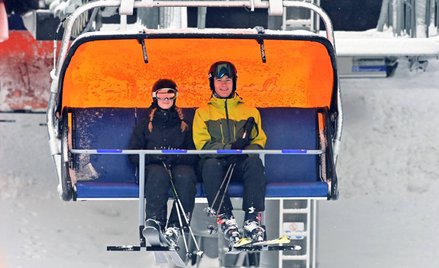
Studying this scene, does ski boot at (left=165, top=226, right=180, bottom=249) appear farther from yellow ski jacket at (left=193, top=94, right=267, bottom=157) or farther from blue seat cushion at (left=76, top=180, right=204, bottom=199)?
yellow ski jacket at (left=193, top=94, right=267, bottom=157)

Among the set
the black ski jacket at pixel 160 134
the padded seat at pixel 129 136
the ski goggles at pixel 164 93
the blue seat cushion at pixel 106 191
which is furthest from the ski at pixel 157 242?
the ski goggles at pixel 164 93

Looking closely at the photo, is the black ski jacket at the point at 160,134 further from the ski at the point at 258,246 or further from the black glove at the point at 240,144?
the ski at the point at 258,246

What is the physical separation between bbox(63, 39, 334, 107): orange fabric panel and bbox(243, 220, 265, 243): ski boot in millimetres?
1151

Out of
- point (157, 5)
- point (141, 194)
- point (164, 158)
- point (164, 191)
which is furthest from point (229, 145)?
point (157, 5)

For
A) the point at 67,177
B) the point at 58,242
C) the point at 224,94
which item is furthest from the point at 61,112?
the point at 58,242

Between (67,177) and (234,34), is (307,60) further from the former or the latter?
(67,177)

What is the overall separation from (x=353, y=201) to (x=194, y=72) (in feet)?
17.4

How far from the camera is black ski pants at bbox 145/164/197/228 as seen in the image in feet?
30.3

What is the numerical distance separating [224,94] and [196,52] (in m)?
0.62

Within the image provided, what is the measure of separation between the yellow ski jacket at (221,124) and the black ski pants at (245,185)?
266mm

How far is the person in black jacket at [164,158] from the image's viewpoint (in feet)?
30.3

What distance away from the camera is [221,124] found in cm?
968

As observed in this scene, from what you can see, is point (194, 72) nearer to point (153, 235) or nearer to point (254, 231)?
point (254, 231)

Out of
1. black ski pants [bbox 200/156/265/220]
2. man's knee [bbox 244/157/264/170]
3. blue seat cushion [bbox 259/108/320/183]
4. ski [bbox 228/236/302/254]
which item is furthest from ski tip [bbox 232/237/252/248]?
blue seat cushion [bbox 259/108/320/183]
